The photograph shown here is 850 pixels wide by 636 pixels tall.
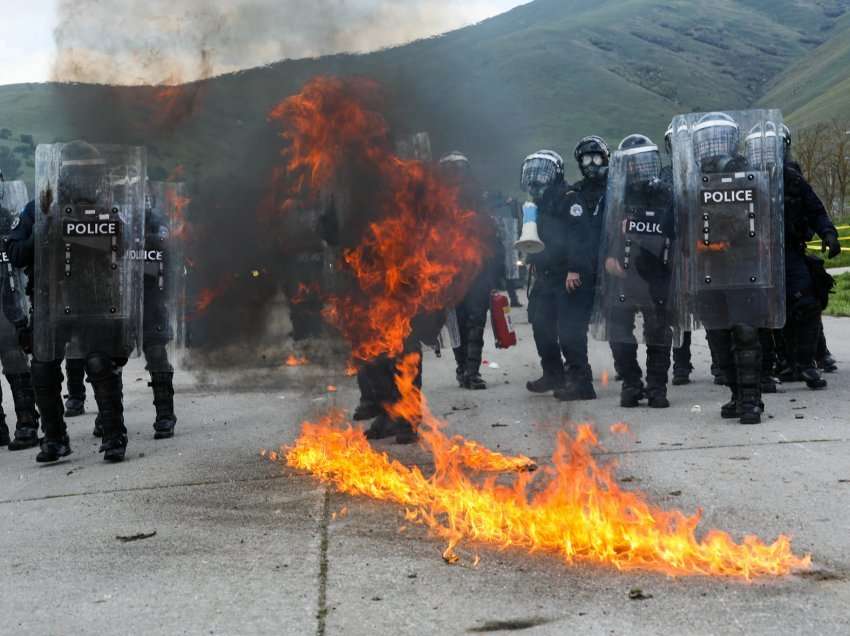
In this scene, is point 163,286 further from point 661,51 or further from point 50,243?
point 661,51

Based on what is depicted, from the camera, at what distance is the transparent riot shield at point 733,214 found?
674cm

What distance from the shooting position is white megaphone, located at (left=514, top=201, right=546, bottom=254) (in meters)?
8.46

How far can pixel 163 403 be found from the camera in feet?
25.2

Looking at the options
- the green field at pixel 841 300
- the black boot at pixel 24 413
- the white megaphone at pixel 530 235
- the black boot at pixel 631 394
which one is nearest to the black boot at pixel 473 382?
the white megaphone at pixel 530 235

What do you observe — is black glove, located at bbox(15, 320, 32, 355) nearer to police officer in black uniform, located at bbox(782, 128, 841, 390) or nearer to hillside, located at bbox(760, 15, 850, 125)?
police officer in black uniform, located at bbox(782, 128, 841, 390)

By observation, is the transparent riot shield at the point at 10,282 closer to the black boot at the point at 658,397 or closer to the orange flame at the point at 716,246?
the black boot at the point at 658,397

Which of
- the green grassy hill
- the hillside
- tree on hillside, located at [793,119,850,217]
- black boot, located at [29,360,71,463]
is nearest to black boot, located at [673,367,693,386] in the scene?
the green grassy hill

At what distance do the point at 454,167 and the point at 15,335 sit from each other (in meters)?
3.41

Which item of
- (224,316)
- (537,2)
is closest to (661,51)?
(537,2)

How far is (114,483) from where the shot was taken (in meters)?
5.96

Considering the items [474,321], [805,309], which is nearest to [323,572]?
[805,309]

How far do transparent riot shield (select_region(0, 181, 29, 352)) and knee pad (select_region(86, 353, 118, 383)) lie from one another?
108 cm

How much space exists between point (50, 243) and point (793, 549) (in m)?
4.55

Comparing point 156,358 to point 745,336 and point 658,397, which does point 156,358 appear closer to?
point 658,397
